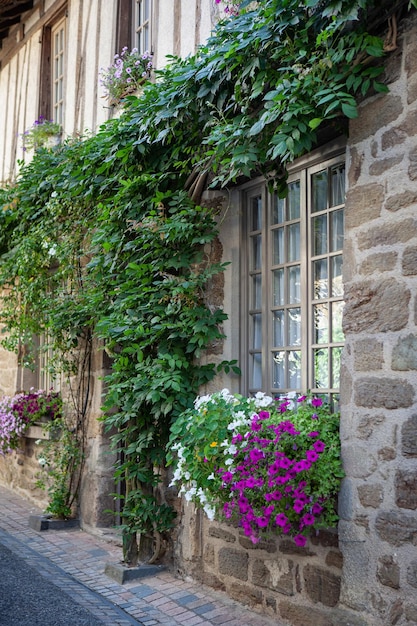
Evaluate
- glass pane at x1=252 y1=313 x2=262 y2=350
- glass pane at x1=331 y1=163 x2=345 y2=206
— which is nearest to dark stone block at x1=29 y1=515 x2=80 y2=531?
glass pane at x1=252 y1=313 x2=262 y2=350

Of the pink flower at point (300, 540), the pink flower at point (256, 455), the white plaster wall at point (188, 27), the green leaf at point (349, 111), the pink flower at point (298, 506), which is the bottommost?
the pink flower at point (300, 540)

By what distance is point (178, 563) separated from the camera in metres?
5.14

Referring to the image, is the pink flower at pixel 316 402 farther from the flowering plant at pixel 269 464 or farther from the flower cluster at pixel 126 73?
the flower cluster at pixel 126 73

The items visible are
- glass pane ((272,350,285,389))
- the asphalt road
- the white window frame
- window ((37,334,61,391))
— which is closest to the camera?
the asphalt road

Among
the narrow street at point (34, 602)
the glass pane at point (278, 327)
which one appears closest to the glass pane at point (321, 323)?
the glass pane at point (278, 327)

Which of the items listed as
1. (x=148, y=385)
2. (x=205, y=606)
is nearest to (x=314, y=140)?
(x=148, y=385)

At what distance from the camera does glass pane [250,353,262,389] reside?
4.89 meters

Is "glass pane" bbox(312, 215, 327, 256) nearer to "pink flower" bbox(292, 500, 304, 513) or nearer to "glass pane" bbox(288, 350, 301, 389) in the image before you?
"glass pane" bbox(288, 350, 301, 389)

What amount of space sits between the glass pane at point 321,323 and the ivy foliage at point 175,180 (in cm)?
74

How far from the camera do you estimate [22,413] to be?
7.90m

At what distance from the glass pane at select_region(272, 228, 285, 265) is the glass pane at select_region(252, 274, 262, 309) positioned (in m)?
0.20

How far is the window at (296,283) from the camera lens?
4.32 m

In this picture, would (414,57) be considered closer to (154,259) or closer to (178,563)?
(154,259)


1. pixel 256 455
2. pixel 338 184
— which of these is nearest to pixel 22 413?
pixel 256 455
